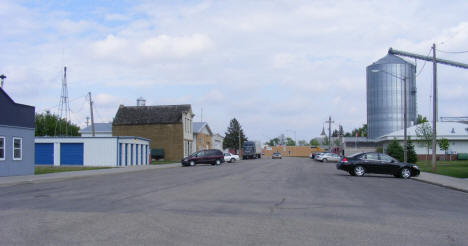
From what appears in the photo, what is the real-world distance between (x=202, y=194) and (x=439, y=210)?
7.32 m

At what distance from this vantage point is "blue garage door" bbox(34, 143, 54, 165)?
44.8 m

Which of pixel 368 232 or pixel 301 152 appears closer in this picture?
pixel 368 232

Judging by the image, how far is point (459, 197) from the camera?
16000 mm

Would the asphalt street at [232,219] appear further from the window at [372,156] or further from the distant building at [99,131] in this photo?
the distant building at [99,131]

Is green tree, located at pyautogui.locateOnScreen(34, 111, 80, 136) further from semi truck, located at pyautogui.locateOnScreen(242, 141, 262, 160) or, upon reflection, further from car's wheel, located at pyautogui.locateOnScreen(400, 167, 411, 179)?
car's wheel, located at pyautogui.locateOnScreen(400, 167, 411, 179)

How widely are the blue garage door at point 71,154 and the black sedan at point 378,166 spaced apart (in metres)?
27.6

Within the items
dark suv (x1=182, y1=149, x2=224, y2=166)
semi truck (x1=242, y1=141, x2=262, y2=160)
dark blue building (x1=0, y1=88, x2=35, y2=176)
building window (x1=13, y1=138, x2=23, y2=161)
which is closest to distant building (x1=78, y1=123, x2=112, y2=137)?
semi truck (x1=242, y1=141, x2=262, y2=160)

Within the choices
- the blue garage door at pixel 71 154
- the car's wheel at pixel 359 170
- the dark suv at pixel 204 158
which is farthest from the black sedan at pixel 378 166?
the blue garage door at pixel 71 154

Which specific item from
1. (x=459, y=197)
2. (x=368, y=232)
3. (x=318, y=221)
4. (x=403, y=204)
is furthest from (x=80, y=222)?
(x=459, y=197)

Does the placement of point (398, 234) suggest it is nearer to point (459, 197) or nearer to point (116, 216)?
point (116, 216)

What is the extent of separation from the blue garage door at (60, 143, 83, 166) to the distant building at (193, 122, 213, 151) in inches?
1297

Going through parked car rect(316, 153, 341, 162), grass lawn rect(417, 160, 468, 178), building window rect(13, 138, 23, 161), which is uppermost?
building window rect(13, 138, 23, 161)

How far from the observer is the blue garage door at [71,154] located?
44750mm

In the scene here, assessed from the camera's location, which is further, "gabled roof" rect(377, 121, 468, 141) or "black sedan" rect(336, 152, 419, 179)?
"gabled roof" rect(377, 121, 468, 141)
